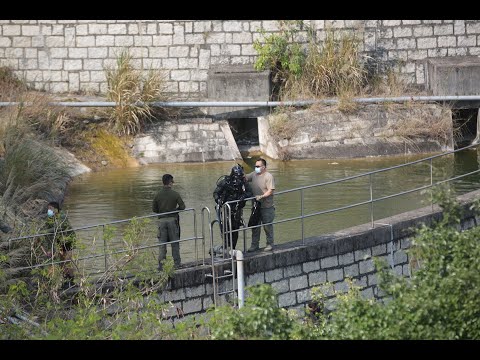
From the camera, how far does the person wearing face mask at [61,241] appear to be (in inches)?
564

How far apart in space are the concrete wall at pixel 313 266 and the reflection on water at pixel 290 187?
0.75 metres

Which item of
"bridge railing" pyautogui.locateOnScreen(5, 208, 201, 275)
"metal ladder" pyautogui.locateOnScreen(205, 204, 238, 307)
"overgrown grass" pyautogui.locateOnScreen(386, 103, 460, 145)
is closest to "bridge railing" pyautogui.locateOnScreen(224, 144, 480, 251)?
"metal ladder" pyautogui.locateOnScreen(205, 204, 238, 307)

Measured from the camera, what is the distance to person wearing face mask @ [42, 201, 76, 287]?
14.3 meters

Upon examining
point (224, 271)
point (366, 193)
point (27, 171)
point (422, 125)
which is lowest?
point (224, 271)

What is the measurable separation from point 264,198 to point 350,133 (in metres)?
7.96

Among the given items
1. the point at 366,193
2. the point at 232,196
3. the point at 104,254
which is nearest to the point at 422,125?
the point at 366,193

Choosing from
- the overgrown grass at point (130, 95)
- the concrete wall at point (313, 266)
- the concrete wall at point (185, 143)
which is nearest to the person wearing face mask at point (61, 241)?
the concrete wall at point (313, 266)

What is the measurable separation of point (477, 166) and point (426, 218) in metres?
4.94

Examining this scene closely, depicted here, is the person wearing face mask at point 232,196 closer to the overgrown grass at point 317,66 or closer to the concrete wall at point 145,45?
the overgrown grass at point 317,66

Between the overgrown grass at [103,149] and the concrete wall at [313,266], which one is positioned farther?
the overgrown grass at [103,149]

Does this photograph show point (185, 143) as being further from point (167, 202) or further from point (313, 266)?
point (167, 202)

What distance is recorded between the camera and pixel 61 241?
14.4 metres

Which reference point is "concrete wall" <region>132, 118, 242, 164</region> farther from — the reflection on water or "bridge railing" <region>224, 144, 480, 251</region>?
"bridge railing" <region>224, 144, 480, 251</region>

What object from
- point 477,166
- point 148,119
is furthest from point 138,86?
point 477,166
